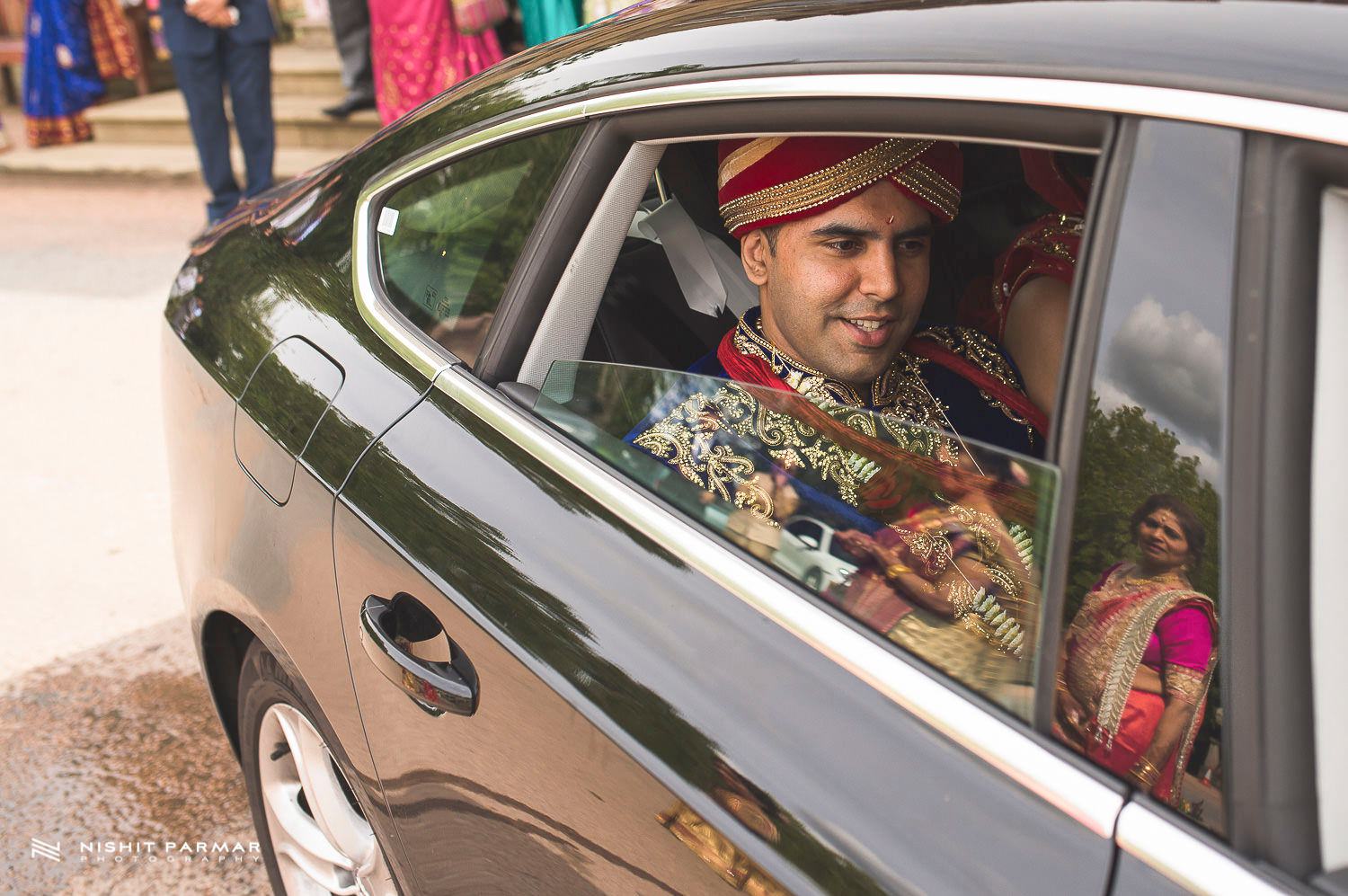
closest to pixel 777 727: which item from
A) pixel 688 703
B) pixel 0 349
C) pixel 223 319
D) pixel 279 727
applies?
pixel 688 703

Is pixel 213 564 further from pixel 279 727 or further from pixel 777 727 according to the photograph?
pixel 777 727

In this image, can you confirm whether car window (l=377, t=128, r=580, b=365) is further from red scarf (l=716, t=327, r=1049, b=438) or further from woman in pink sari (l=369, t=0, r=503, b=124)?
woman in pink sari (l=369, t=0, r=503, b=124)

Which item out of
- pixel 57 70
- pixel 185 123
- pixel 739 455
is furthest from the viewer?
pixel 57 70

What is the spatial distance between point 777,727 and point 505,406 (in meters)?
0.60

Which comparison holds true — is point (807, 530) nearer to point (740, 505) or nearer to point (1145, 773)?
point (740, 505)

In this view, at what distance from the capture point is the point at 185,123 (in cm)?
893

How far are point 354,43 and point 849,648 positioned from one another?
745cm

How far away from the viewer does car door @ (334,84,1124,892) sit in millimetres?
974

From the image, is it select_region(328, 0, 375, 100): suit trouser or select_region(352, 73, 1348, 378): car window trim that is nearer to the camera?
select_region(352, 73, 1348, 378): car window trim

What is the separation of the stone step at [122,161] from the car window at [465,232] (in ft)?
20.9

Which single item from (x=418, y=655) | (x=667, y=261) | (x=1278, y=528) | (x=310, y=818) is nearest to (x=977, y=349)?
(x=667, y=261)

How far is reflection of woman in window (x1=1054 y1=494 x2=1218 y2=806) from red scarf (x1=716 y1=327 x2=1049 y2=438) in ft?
2.98

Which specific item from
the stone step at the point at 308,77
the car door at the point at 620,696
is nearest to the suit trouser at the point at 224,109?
the stone step at the point at 308,77

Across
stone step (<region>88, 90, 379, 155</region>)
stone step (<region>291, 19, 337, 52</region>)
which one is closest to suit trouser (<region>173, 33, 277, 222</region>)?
stone step (<region>88, 90, 379, 155</region>)
